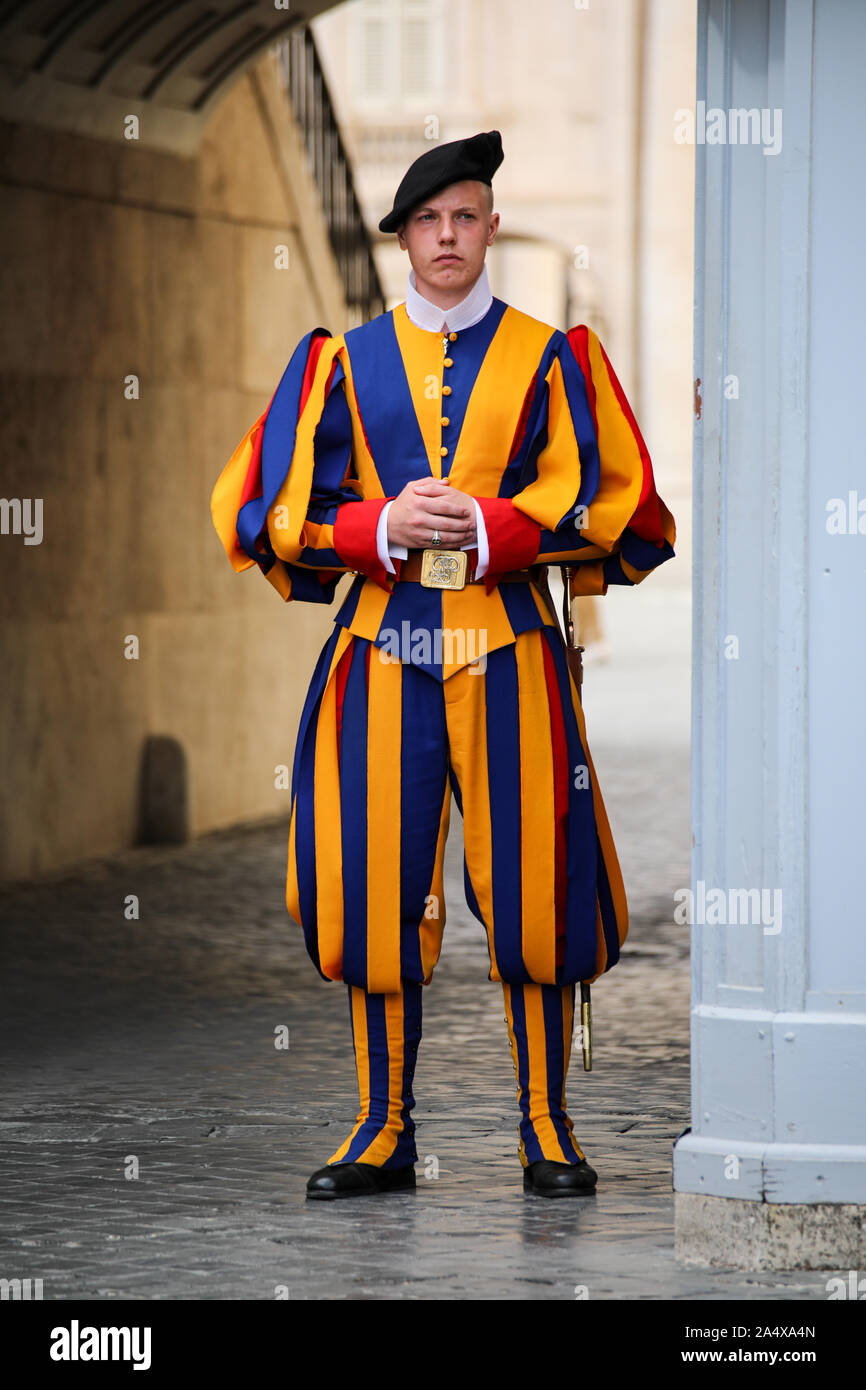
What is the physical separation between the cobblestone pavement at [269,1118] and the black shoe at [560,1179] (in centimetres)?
4

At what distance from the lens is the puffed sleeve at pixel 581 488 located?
4.44 metres

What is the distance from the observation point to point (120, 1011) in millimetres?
6801

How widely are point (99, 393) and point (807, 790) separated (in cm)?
657

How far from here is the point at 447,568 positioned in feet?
14.7

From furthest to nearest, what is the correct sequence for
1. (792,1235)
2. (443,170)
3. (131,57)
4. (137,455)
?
(137,455) < (131,57) < (443,170) < (792,1235)

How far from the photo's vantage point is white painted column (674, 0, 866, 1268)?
391 cm

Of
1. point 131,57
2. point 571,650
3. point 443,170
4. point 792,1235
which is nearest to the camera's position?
point 792,1235

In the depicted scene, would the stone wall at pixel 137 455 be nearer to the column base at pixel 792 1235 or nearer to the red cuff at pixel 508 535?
the red cuff at pixel 508 535

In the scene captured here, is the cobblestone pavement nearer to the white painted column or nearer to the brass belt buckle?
the white painted column

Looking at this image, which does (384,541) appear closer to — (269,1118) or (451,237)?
(451,237)

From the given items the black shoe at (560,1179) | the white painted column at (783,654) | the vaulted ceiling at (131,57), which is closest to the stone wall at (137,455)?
the vaulted ceiling at (131,57)

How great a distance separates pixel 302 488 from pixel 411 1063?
1233 mm

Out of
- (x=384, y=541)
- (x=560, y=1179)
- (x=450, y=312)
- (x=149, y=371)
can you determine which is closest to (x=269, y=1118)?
(x=560, y=1179)
